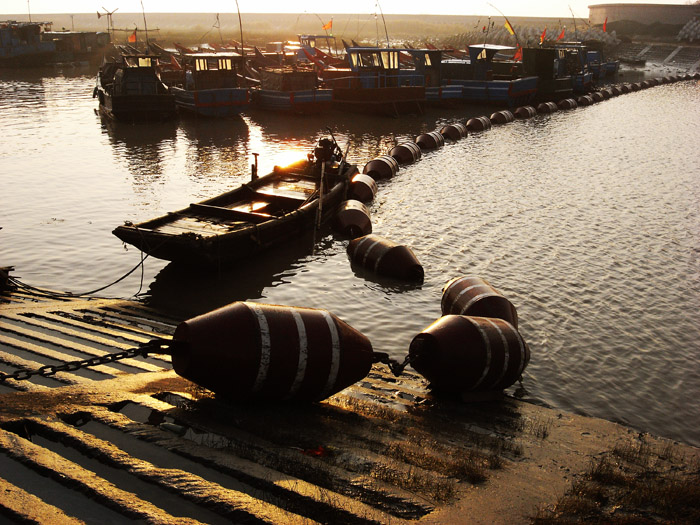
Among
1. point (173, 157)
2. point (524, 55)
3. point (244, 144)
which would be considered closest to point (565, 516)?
point (173, 157)

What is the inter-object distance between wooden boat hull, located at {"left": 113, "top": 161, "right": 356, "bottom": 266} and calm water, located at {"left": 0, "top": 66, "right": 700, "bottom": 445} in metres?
0.67

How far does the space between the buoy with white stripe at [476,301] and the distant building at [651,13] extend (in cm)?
12759

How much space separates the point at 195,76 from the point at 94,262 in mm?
25228

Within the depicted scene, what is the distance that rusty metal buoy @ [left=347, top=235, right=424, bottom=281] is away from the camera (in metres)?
13.7

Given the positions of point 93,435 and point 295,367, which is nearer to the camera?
point 93,435

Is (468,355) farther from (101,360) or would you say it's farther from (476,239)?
(476,239)

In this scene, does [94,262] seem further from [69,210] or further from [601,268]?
[601,268]

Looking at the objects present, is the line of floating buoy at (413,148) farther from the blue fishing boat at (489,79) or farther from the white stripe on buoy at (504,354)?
the white stripe on buoy at (504,354)

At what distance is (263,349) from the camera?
6.27 m

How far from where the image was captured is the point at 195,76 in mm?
36750

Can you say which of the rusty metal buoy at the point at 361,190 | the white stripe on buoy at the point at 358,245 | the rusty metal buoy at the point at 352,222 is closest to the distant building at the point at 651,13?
the rusty metal buoy at the point at 361,190

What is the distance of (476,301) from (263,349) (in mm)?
4940

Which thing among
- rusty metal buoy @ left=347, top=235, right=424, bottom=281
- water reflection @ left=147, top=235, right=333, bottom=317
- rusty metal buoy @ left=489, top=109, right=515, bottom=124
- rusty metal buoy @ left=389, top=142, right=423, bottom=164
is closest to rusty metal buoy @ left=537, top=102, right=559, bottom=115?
rusty metal buoy @ left=489, top=109, right=515, bottom=124

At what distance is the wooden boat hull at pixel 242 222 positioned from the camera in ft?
41.1
